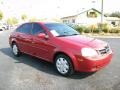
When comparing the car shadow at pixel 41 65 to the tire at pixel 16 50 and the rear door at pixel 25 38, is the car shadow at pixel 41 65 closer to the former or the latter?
the tire at pixel 16 50

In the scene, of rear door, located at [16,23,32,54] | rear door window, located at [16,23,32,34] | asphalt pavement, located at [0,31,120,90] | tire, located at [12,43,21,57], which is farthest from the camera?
tire, located at [12,43,21,57]

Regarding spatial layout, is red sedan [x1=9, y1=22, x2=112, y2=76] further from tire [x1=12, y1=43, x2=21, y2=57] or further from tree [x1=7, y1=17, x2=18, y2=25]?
tree [x1=7, y1=17, x2=18, y2=25]

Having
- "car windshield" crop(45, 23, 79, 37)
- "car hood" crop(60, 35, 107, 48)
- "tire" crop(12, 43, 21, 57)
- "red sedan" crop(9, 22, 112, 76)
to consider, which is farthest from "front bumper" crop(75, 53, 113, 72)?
"tire" crop(12, 43, 21, 57)

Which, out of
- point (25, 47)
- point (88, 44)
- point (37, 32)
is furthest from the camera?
point (25, 47)

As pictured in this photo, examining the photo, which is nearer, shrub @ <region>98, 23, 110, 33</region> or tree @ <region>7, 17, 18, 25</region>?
shrub @ <region>98, 23, 110, 33</region>

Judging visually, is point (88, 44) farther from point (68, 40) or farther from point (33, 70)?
point (33, 70)

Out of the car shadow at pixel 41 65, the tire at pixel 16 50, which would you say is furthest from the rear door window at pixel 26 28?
the car shadow at pixel 41 65

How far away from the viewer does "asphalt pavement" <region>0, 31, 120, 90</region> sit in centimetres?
553

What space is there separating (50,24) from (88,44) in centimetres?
189

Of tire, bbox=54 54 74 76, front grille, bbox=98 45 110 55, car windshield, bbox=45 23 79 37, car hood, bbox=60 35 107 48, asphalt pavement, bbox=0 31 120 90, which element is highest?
car windshield, bbox=45 23 79 37

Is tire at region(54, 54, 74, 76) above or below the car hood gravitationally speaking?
below

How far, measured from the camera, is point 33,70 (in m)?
7.04

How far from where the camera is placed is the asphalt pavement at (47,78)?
553 cm

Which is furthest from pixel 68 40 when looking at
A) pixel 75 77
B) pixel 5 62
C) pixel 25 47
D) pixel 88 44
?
pixel 5 62
